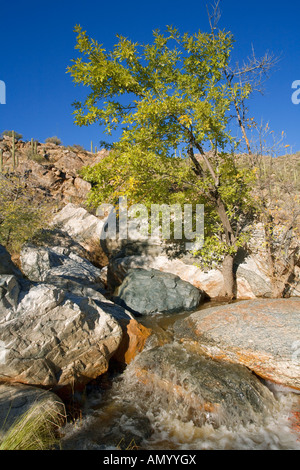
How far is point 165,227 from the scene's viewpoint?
934 cm

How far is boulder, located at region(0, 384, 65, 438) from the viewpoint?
3502mm

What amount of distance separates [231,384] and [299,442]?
1.15 metres

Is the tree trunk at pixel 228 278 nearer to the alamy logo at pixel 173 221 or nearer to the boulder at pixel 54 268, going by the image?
the alamy logo at pixel 173 221

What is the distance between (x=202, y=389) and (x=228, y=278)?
470 centimetres

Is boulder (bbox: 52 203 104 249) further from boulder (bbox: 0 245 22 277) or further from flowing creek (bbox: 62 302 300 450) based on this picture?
flowing creek (bbox: 62 302 300 450)

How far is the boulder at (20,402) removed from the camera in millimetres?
3502

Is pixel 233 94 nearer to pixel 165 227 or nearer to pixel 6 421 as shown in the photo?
pixel 165 227

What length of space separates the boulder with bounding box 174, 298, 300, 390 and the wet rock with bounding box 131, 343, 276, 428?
0.28m

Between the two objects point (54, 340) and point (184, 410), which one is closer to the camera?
point (184, 410)

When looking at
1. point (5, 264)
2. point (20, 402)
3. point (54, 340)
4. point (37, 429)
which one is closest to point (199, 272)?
point (54, 340)

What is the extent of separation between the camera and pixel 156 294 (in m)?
8.56

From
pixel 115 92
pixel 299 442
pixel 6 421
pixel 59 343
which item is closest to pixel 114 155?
pixel 115 92

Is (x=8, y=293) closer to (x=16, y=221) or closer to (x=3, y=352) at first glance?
(x=3, y=352)

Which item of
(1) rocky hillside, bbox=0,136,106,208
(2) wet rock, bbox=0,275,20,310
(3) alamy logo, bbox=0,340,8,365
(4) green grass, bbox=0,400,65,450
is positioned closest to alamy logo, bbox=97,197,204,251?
(2) wet rock, bbox=0,275,20,310
